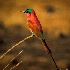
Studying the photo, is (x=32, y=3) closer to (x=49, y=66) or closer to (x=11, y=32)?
(x=11, y=32)

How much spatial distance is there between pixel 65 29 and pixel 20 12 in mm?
556

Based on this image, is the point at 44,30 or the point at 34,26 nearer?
the point at 34,26

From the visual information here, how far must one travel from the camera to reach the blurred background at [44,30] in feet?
7.18

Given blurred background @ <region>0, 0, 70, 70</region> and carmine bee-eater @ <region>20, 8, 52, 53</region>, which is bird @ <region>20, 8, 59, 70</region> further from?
blurred background @ <region>0, 0, 70, 70</region>

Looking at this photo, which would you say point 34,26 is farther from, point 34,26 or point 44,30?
point 44,30

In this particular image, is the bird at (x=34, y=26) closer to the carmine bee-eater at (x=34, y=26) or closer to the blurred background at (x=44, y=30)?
the carmine bee-eater at (x=34, y=26)

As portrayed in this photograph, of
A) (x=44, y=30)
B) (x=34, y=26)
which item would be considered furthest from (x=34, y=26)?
(x=44, y=30)

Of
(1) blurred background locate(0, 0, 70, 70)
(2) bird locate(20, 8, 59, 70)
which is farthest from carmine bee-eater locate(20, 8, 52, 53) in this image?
(1) blurred background locate(0, 0, 70, 70)

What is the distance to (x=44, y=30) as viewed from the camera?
2.21m

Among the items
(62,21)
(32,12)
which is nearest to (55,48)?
(62,21)

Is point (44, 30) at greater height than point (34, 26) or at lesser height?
greater

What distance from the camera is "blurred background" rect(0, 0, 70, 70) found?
2.19m

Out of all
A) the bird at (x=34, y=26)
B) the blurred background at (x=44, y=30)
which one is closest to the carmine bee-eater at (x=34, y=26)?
the bird at (x=34, y=26)

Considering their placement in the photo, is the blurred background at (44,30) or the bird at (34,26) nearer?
the bird at (34,26)
